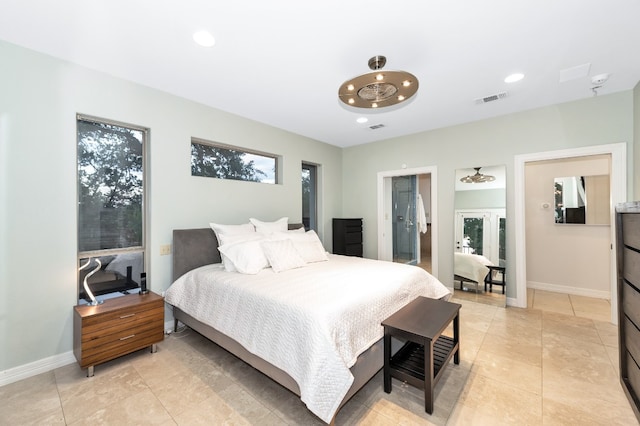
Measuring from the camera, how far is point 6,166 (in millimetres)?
2104

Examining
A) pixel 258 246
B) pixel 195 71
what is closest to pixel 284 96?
pixel 195 71

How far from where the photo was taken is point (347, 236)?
4.87 meters

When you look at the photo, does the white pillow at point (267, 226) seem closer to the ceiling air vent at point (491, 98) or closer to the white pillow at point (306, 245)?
the white pillow at point (306, 245)

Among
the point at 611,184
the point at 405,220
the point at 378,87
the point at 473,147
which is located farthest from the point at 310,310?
the point at 405,220

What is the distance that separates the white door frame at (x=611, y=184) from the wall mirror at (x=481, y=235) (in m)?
0.16

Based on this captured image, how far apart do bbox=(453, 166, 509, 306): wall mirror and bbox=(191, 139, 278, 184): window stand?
2.99 meters

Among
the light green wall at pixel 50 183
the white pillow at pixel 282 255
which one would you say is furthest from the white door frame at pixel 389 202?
the light green wall at pixel 50 183

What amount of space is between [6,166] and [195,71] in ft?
5.53

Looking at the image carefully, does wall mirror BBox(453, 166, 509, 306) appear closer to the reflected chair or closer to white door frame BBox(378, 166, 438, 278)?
the reflected chair

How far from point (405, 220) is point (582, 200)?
2.69 metres

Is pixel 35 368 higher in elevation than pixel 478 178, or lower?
lower

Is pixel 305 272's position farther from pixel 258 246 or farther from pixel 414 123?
pixel 414 123

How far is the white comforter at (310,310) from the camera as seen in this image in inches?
61.3

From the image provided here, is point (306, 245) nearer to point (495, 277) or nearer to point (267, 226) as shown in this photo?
point (267, 226)
